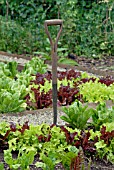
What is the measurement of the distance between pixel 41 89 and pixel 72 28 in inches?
193

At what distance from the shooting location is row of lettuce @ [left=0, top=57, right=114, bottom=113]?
18.8 feet

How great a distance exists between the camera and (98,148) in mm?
4469

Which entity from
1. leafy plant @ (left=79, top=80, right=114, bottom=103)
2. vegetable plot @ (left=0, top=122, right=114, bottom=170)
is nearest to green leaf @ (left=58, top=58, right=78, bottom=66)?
leafy plant @ (left=79, top=80, right=114, bottom=103)

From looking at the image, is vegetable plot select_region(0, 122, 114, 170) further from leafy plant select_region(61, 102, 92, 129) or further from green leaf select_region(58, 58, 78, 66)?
green leaf select_region(58, 58, 78, 66)

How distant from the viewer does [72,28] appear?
11.2 metres

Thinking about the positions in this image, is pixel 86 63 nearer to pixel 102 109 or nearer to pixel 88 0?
pixel 88 0

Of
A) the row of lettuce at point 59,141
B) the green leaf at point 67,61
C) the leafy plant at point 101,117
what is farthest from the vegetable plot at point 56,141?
the green leaf at point 67,61

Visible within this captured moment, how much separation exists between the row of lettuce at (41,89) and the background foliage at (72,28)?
132 inches

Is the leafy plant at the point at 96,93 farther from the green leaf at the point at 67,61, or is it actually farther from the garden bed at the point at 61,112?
the green leaf at the point at 67,61

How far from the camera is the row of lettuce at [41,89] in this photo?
5.73 meters

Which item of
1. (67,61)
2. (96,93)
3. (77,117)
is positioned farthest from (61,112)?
(67,61)

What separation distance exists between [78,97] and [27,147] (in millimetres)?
1856

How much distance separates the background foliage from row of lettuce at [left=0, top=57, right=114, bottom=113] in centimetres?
336

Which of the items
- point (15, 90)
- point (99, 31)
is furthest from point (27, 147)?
point (99, 31)
